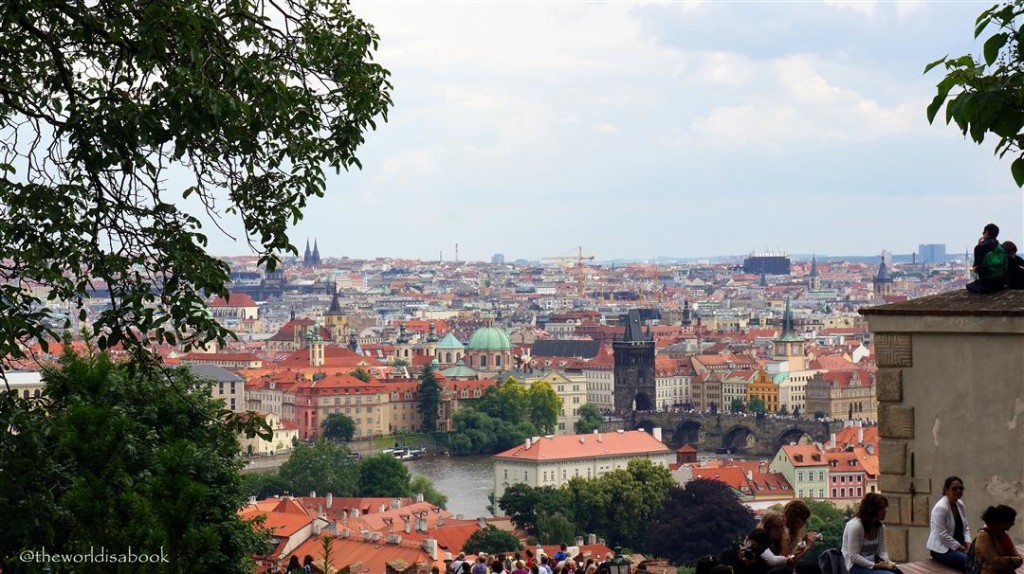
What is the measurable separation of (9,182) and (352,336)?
101872 mm

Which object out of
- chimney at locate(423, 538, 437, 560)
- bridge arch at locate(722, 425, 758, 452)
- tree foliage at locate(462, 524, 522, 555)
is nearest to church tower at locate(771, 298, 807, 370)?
bridge arch at locate(722, 425, 758, 452)

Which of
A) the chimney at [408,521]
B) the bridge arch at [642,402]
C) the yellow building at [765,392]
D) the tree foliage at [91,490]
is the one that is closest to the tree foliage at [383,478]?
the chimney at [408,521]

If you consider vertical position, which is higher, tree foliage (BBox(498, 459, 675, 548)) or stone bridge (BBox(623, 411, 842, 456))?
tree foliage (BBox(498, 459, 675, 548))

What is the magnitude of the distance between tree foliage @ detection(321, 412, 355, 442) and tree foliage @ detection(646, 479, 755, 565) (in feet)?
98.0

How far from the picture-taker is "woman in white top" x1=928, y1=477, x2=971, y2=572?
17.8 feet

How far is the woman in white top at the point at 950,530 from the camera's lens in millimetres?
5434

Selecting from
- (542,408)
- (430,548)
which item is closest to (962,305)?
(430,548)

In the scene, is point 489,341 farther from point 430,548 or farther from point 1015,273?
point 1015,273

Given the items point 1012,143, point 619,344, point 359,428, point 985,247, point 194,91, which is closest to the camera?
point 1012,143

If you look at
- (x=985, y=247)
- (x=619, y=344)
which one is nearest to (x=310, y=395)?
(x=619, y=344)

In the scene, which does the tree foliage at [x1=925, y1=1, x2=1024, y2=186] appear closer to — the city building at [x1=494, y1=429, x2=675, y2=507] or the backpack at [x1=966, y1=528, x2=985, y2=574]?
the backpack at [x1=966, y1=528, x2=985, y2=574]

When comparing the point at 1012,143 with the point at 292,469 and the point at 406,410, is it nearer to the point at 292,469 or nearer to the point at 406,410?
the point at 292,469

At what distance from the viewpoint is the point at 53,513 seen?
18.1ft

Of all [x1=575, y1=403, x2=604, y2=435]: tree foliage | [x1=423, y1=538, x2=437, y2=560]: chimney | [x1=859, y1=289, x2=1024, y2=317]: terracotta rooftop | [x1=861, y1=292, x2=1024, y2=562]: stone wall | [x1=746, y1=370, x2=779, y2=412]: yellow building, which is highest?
[x1=859, y1=289, x2=1024, y2=317]: terracotta rooftop
